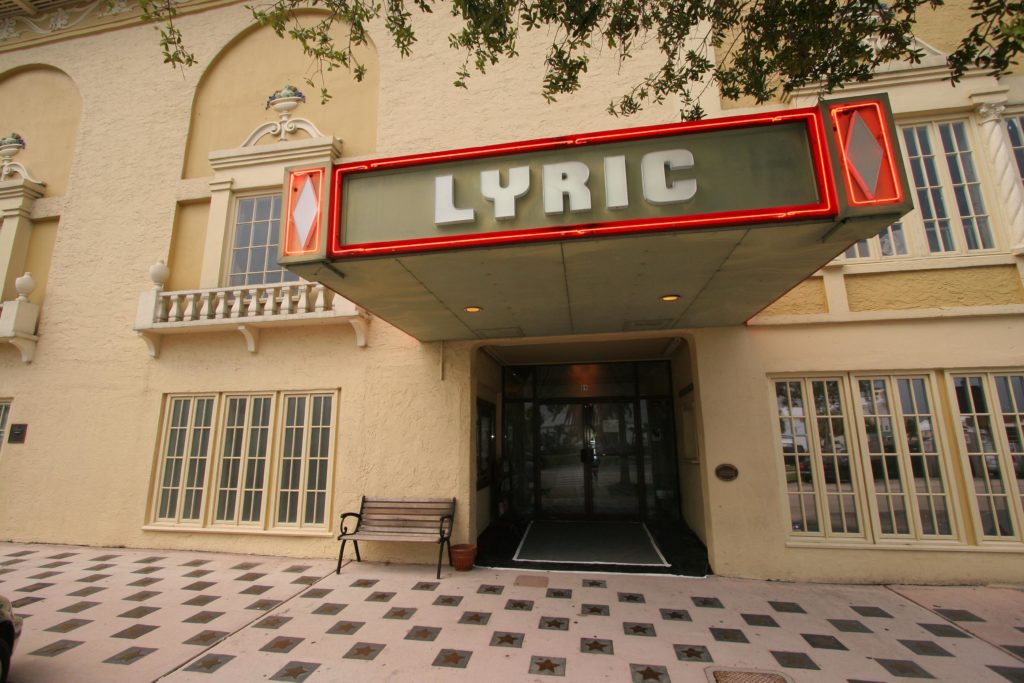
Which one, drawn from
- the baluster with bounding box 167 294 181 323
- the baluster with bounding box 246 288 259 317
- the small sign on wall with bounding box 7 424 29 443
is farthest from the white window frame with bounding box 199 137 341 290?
the small sign on wall with bounding box 7 424 29 443

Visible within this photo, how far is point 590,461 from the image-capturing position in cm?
952

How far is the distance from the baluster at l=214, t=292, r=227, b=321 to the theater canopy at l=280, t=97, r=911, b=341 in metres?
4.06

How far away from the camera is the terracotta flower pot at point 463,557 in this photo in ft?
21.3

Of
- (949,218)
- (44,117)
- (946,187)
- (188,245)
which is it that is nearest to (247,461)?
(188,245)

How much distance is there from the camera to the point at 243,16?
9289mm

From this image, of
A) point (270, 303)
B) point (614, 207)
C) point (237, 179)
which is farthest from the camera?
point (237, 179)

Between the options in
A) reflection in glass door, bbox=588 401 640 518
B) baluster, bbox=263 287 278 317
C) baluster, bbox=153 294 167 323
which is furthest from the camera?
reflection in glass door, bbox=588 401 640 518

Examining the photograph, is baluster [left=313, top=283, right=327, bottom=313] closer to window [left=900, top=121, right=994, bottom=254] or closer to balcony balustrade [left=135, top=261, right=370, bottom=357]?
balcony balustrade [left=135, top=261, right=370, bottom=357]

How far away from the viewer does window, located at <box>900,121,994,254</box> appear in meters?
6.48

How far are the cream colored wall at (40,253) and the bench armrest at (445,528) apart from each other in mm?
8630

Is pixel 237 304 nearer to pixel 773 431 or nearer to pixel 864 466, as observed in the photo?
pixel 773 431

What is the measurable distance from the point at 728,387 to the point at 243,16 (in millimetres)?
10965

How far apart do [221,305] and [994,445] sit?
35.7ft

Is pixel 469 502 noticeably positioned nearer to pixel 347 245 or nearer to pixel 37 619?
pixel 347 245
